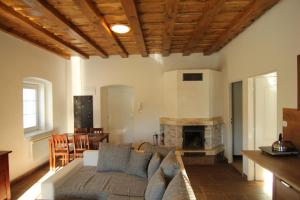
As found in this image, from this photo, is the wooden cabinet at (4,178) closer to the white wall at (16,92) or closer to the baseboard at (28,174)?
the white wall at (16,92)

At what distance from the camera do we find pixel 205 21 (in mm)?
3615

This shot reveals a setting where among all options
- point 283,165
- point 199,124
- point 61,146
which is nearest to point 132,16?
point 283,165

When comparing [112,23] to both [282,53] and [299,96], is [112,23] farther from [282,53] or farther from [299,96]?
[299,96]

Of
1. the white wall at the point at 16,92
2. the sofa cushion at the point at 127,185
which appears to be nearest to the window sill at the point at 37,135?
the white wall at the point at 16,92

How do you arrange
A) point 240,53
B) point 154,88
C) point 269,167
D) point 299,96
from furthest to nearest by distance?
point 154,88 < point 240,53 < point 299,96 < point 269,167

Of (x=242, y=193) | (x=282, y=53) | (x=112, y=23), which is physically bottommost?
(x=242, y=193)

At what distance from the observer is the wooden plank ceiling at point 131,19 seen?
119 inches

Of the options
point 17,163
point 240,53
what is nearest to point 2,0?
point 17,163

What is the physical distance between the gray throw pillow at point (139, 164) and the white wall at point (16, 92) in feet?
7.63

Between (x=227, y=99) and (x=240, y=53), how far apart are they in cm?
127

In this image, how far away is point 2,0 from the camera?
2.92 m

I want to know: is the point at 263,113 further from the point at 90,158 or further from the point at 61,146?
the point at 61,146

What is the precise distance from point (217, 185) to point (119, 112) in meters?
3.70

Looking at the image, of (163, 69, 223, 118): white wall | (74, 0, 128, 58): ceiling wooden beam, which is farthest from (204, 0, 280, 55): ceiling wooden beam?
(74, 0, 128, 58): ceiling wooden beam
